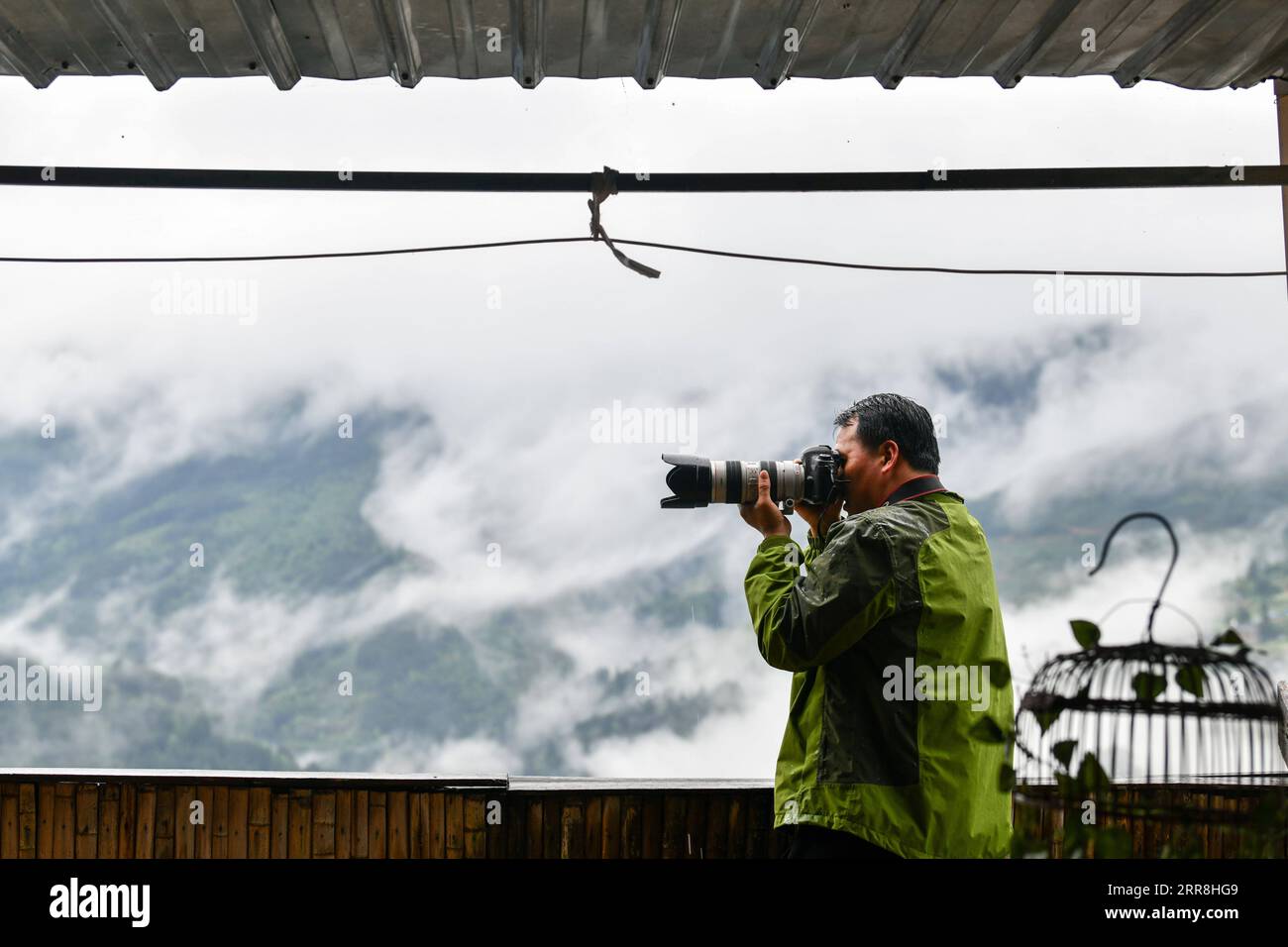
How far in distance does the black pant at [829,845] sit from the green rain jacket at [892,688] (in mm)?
14

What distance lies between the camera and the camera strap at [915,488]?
6.92 ft

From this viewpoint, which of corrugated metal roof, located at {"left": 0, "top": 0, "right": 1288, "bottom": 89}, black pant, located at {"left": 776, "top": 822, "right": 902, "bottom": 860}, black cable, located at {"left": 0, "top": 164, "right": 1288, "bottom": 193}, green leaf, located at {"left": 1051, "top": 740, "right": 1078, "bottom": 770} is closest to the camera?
green leaf, located at {"left": 1051, "top": 740, "right": 1078, "bottom": 770}

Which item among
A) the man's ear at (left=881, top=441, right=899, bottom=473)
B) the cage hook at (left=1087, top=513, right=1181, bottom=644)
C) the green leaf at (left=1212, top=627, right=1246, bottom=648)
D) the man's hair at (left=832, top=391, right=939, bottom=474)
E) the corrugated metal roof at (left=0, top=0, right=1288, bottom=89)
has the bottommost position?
the green leaf at (left=1212, top=627, right=1246, bottom=648)

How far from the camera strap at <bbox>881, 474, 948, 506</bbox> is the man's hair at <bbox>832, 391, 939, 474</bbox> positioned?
4 centimetres

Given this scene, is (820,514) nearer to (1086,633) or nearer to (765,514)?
(765,514)

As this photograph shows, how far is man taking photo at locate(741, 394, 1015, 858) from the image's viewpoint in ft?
6.02

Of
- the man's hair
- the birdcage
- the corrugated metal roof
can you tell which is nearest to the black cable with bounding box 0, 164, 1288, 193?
the corrugated metal roof

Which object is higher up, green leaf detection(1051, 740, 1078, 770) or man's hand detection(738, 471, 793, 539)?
man's hand detection(738, 471, 793, 539)

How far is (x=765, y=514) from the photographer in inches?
84.2

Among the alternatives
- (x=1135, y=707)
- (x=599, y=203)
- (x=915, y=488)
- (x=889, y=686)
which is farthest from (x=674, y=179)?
(x=1135, y=707)

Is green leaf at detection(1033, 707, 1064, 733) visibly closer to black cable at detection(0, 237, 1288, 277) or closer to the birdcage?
the birdcage

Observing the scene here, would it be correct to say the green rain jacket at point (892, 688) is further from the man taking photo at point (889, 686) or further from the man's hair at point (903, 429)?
the man's hair at point (903, 429)

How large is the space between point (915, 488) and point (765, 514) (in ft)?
1.01
